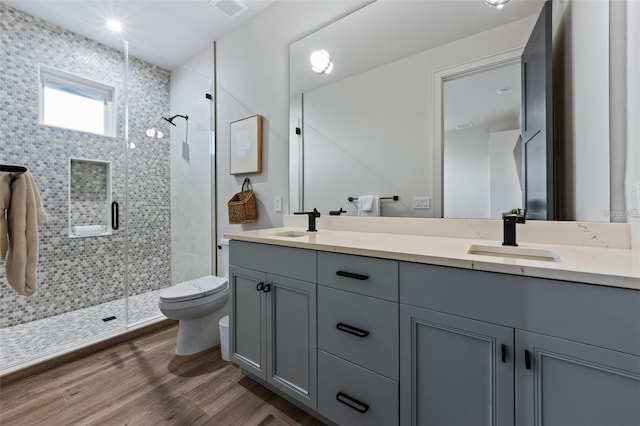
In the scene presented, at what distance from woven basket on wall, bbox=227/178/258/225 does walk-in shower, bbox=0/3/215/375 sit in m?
0.54

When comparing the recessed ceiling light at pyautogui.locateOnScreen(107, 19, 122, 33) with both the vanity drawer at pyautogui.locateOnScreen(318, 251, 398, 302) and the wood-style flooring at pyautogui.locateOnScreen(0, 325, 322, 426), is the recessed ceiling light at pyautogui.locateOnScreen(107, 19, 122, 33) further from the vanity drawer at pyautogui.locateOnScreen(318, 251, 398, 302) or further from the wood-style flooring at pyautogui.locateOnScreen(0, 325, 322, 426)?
the vanity drawer at pyautogui.locateOnScreen(318, 251, 398, 302)

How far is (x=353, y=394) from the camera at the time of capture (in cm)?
109

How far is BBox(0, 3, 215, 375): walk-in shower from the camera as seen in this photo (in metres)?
2.18

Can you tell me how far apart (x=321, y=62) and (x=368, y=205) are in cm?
112

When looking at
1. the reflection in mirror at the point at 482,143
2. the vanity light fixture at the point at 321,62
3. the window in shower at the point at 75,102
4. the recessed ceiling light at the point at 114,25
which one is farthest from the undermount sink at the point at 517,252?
the window in shower at the point at 75,102

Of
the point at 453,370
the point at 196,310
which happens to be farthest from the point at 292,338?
the point at 196,310

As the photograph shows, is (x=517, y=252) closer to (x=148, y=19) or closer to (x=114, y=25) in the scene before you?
(x=148, y=19)

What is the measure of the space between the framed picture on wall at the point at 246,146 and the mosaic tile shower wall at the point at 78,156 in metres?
1.18

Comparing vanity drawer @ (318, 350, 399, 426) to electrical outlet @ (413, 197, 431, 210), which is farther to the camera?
electrical outlet @ (413, 197, 431, 210)

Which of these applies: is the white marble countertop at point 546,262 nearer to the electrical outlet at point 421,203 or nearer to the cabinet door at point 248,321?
the electrical outlet at point 421,203

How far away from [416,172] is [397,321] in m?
0.87

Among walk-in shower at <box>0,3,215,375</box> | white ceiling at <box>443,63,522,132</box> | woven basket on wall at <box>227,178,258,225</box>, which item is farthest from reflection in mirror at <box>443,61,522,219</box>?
walk-in shower at <box>0,3,215,375</box>

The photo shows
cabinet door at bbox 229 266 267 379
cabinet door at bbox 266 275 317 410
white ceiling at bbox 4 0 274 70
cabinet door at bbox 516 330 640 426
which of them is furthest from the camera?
white ceiling at bbox 4 0 274 70

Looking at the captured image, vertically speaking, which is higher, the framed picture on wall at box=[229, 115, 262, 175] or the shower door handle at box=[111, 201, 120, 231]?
the framed picture on wall at box=[229, 115, 262, 175]
